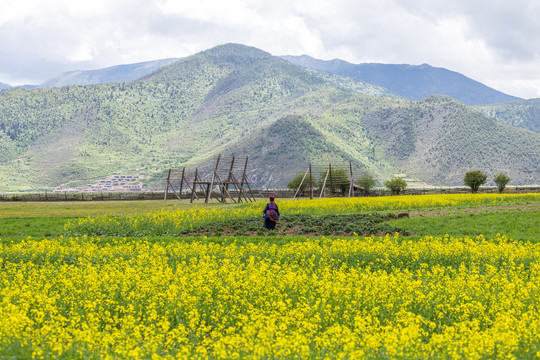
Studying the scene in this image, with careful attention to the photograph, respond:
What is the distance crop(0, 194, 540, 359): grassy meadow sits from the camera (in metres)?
7.23

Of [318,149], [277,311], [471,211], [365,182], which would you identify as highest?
[318,149]

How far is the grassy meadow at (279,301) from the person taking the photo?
7230 millimetres

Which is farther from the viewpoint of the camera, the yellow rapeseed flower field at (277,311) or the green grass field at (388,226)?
the green grass field at (388,226)

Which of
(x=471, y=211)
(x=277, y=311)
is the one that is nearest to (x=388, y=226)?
(x=471, y=211)

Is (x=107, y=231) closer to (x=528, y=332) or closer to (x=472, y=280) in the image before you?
(x=472, y=280)

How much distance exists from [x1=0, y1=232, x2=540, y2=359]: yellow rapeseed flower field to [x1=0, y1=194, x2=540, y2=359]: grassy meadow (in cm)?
4

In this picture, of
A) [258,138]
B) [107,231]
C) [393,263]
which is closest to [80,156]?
[258,138]

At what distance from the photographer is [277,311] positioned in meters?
9.91

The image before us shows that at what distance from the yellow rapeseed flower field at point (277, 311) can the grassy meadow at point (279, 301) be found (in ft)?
0.12

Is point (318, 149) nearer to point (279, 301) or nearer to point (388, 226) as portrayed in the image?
point (388, 226)

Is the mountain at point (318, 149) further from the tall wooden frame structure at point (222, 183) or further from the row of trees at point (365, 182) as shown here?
the tall wooden frame structure at point (222, 183)

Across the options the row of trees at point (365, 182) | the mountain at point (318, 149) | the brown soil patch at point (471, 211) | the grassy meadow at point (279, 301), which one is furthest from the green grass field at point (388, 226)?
the mountain at point (318, 149)

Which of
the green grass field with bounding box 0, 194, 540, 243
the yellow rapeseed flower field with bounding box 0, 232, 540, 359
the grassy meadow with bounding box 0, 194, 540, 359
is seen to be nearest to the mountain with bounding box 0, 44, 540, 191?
the green grass field with bounding box 0, 194, 540, 243

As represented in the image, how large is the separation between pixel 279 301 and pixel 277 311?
684mm
